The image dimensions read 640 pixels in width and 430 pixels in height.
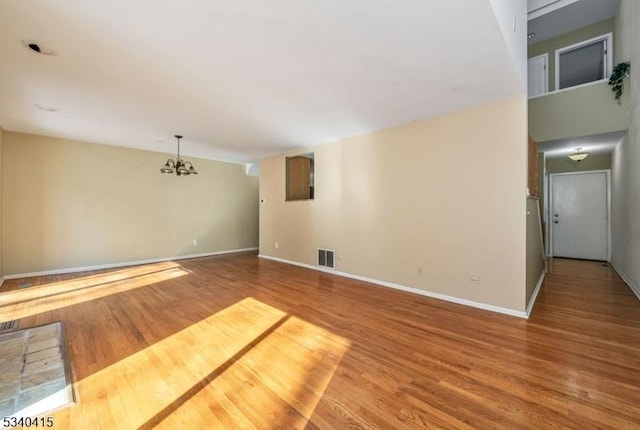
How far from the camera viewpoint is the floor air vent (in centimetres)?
531

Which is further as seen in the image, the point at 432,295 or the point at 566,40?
the point at 566,40

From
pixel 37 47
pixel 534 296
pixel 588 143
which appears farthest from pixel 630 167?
pixel 37 47

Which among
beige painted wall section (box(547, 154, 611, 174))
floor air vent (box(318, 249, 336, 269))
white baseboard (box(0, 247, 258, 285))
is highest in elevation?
beige painted wall section (box(547, 154, 611, 174))

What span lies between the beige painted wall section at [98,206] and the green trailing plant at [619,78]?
794cm

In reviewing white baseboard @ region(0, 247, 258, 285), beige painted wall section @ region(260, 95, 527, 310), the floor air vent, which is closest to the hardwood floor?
beige painted wall section @ region(260, 95, 527, 310)

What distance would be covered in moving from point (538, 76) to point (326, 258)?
17.3 feet

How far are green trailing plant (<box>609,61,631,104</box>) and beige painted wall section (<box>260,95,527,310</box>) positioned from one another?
82.6 inches

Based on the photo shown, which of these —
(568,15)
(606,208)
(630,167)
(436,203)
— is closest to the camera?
(436,203)

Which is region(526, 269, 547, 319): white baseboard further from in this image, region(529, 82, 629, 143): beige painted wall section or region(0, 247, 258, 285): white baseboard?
region(0, 247, 258, 285): white baseboard

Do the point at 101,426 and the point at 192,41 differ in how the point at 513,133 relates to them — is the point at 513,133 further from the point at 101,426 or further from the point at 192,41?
the point at 101,426

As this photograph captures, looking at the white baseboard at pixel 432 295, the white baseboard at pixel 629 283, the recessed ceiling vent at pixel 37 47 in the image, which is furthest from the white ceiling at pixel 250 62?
the white baseboard at pixel 629 283

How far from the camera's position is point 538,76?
16.4 ft

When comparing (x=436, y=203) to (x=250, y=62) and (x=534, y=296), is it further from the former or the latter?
(x=250, y=62)

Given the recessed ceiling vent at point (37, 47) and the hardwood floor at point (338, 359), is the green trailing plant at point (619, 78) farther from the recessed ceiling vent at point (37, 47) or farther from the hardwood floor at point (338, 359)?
the recessed ceiling vent at point (37, 47)
